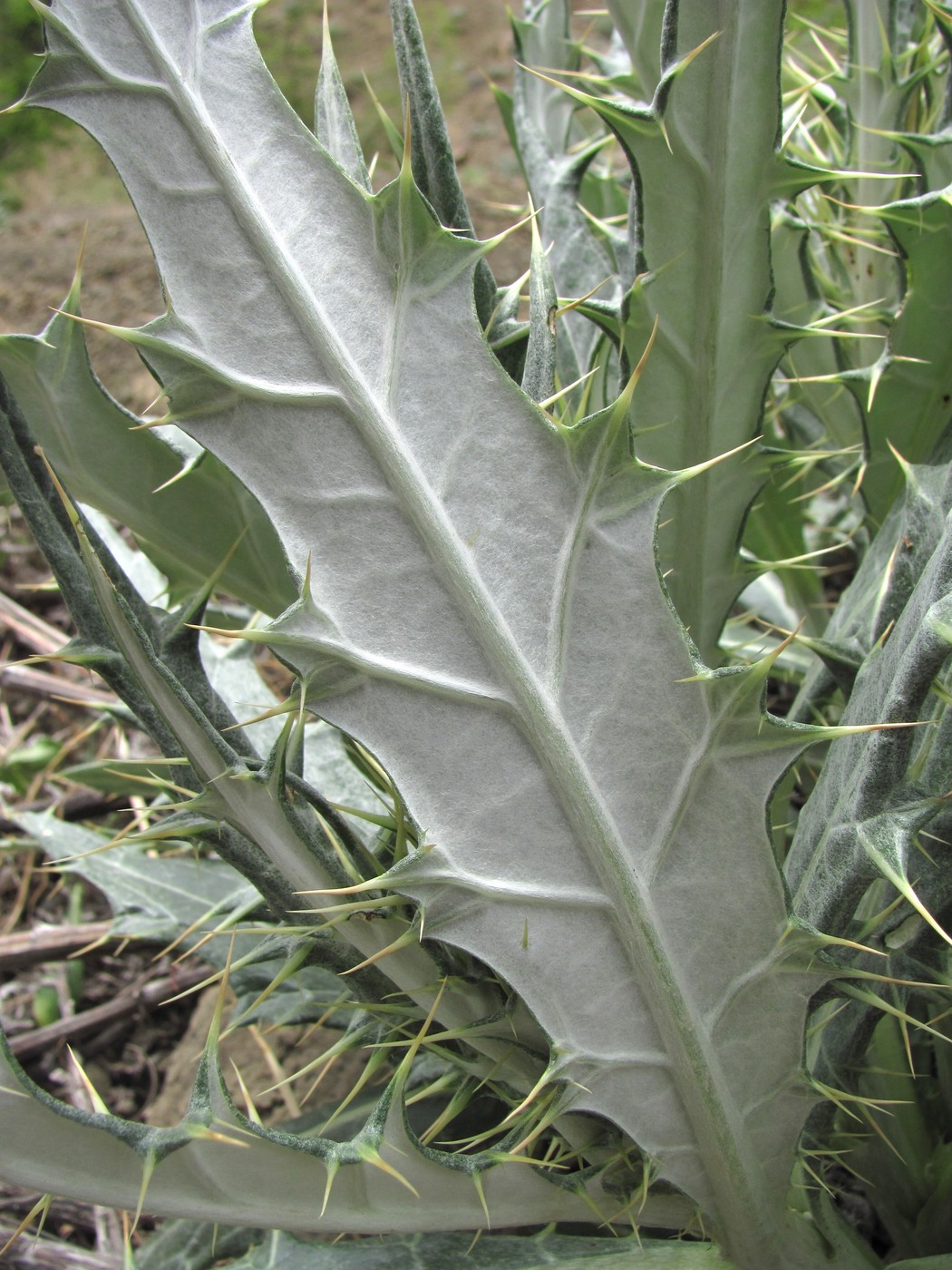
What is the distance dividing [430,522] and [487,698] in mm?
107

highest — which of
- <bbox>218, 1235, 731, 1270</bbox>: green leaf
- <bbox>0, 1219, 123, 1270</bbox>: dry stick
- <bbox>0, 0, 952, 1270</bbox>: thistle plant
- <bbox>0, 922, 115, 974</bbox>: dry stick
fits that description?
<bbox>0, 0, 952, 1270</bbox>: thistle plant

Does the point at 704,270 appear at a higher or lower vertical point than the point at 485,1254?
higher

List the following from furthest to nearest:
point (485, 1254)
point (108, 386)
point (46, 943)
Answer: point (108, 386)
point (46, 943)
point (485, 1254)

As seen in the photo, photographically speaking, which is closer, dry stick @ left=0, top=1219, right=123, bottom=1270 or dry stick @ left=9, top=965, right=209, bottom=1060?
dry stick @ left=0, top=1219, right=123, bottom=1270

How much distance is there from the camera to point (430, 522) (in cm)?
59

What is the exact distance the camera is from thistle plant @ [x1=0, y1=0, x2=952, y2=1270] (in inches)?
23.0

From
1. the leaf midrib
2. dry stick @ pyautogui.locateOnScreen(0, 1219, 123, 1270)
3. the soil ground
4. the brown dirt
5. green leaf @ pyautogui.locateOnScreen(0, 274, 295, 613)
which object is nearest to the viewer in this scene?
the leaf midrib

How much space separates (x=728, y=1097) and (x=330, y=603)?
1.29 feet

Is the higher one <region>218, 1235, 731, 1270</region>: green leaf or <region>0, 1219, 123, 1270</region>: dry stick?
<region>218, 1235, 731, 1270</region>: green leaf

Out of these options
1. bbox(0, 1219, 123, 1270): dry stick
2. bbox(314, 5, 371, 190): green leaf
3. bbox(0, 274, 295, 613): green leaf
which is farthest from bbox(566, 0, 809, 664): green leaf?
bbox(0, 1219, 123, 1270): dry stick

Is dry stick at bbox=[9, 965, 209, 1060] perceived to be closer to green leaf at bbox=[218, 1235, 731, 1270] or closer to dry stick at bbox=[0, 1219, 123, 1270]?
dry stick at bbox=[0, 1219, 123, 1270]

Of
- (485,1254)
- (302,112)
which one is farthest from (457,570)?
(302,112)

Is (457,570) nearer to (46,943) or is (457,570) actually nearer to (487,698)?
(487,698)

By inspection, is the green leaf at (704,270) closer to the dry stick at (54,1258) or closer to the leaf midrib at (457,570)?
the leaf midrib at (457,570)
